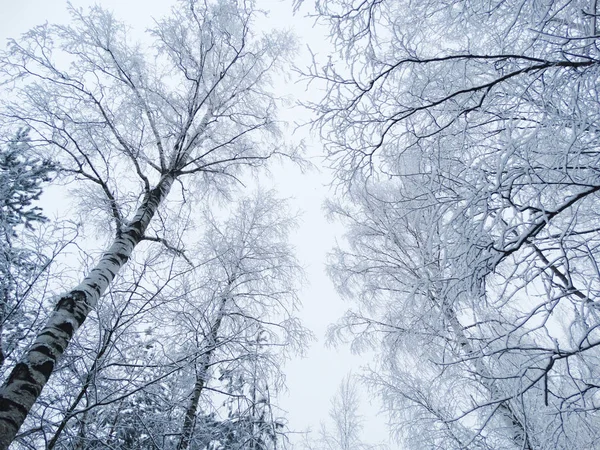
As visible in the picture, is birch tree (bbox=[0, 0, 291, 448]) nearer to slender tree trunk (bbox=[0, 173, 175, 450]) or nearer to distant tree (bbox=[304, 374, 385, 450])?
slender tree trunk (bbox=[0, 173, 175, 450])

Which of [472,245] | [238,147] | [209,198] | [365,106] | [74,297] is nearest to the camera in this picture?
[472,245]

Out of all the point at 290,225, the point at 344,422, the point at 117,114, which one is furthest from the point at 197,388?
the point at 344,422

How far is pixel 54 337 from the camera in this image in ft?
7.93

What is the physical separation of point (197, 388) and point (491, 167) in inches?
122

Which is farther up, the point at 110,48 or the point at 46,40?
the point at 110,48

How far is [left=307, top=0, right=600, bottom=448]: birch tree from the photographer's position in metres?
1.63

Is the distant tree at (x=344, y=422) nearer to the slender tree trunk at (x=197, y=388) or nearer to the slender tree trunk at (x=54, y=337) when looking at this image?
the slender tree trunk at (x=197, y=388)

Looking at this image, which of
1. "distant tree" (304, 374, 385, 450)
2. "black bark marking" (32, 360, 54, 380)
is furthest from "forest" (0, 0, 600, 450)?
"distant tree" (304, 374, 385, 450)

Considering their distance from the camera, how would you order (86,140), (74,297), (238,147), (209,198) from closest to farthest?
(74,297) < (86,140) < (238,147) < (209,198)

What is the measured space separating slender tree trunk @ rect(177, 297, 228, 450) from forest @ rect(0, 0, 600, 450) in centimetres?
4

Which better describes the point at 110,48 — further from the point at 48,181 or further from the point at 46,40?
the point at 48,181

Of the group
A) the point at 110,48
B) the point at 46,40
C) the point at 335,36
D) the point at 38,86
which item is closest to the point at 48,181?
the point at 38,86

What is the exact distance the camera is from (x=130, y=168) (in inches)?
230

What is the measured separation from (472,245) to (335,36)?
190cm
